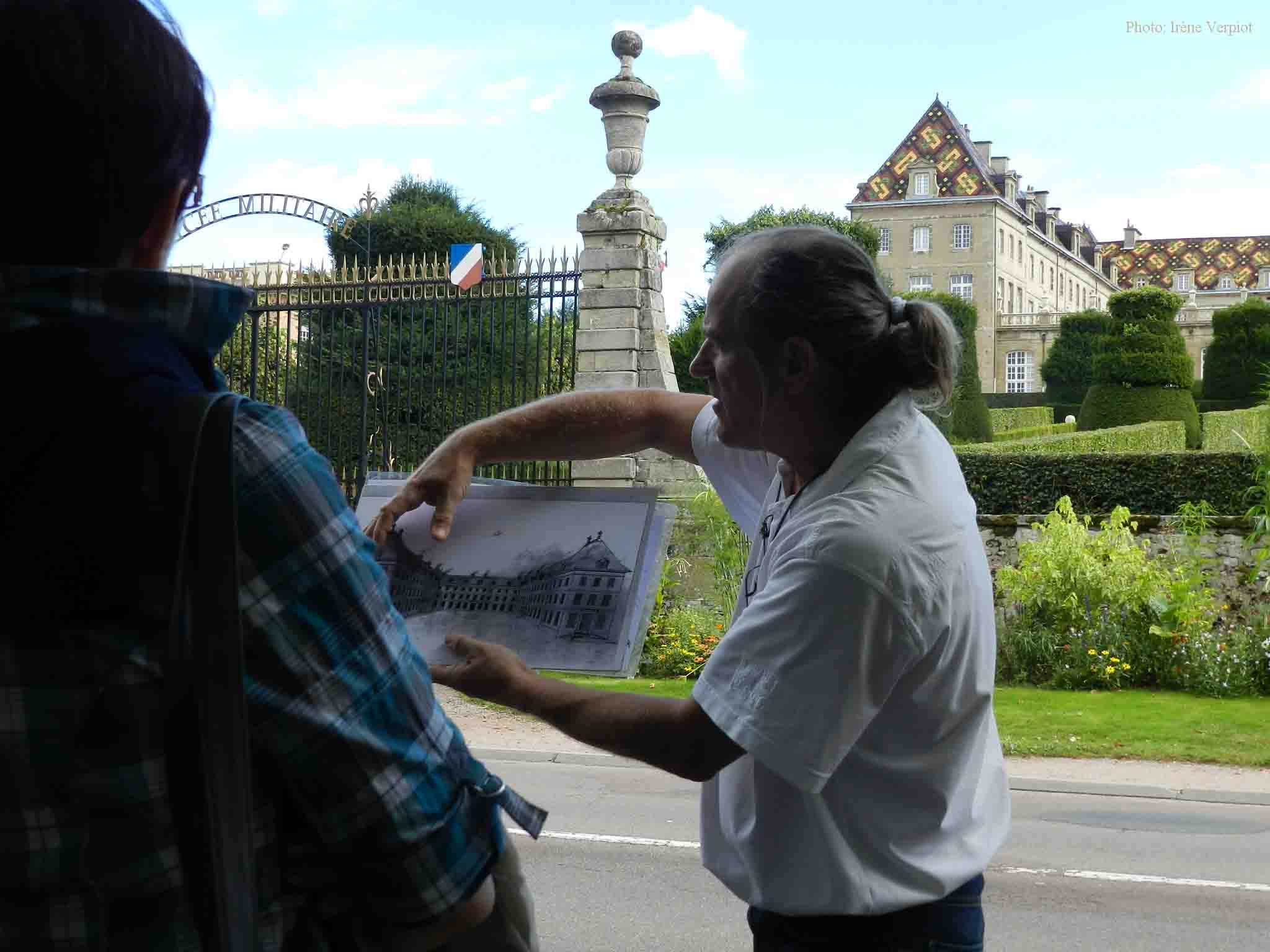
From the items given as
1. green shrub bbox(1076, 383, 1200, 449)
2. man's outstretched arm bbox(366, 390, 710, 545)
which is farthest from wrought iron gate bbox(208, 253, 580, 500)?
green shrub bbox(1076, 383, 1200, 449)

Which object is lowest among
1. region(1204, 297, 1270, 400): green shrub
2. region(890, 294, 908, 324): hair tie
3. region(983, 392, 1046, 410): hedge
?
region(890, 294, 908, 324): hair tie

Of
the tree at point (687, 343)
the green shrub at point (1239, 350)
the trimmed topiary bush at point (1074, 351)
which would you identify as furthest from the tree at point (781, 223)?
the trimmed topiary bush at point (1074, 351)

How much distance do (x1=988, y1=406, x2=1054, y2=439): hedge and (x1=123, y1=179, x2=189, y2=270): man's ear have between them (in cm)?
4661

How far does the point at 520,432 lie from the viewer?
8.34 ft

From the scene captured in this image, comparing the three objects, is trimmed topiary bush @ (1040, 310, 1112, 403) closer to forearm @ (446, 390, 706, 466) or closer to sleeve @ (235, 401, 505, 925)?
forearm @ (446, 390, 706, 466)

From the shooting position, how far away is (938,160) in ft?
263

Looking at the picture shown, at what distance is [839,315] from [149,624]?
1.14 metres

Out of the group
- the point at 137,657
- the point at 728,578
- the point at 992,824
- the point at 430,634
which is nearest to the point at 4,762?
the point at 137,657

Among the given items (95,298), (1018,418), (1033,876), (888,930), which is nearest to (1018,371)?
(1018,418)

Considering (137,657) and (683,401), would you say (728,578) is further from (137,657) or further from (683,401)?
(137,657)

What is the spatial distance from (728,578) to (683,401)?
9.46 metres

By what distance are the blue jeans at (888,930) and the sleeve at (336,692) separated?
0.84 m

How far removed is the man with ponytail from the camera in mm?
1763

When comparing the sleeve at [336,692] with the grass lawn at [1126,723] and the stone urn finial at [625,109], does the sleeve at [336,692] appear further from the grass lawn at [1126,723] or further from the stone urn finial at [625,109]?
the stone urn finial at [625,109]
